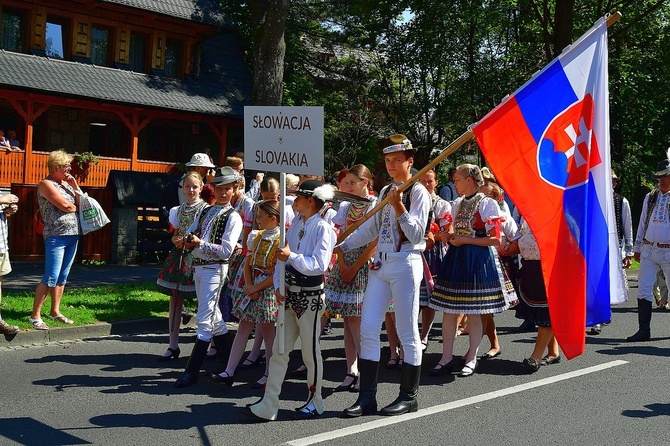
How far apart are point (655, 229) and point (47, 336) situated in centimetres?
767

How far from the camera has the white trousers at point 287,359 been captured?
19.8ft

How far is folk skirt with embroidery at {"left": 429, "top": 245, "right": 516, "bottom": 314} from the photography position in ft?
25.8

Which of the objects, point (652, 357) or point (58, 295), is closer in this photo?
point (652, 357)

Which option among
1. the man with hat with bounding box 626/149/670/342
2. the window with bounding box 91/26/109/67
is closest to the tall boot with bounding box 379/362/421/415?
the man with hat with bounding box 626/149/670/342

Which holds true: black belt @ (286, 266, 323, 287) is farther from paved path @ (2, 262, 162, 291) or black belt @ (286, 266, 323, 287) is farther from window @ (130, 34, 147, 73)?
window @ (130, 34, 147, 73)

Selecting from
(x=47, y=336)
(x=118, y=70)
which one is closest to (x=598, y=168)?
(x=47, y=336)

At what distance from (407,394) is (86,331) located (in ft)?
15.8

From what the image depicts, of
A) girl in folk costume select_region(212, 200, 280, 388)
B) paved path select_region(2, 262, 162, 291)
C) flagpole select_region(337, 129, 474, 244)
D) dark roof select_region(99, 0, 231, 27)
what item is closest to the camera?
flagpole select_region(337, 129, 474, 244)

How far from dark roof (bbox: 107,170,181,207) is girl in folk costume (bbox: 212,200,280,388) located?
13.6 meters

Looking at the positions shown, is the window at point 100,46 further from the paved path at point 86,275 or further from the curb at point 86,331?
the curb at point 86,331

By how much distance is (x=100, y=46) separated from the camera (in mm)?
25312

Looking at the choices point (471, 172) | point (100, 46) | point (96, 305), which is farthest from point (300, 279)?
point (100, 46)

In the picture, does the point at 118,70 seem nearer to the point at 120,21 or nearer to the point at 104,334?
the point at 120,21

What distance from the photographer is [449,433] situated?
5.80 metres
